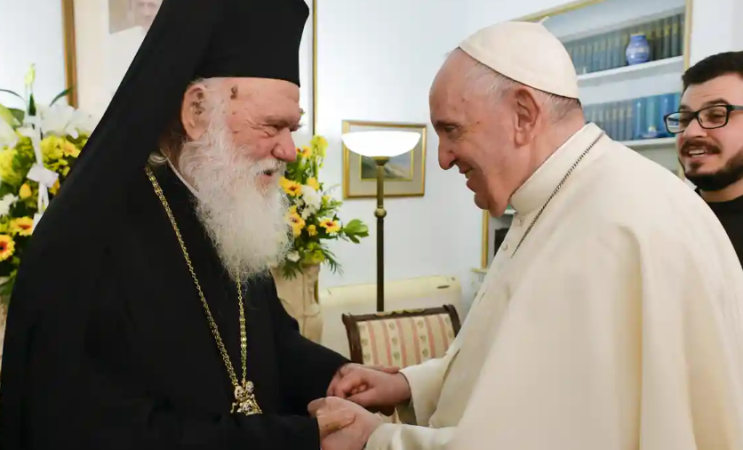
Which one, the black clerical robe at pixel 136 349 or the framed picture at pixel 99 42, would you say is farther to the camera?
the framed picture at pixel 99 42

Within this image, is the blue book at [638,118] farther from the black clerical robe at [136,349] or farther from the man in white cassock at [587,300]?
the black clerical robe at [136,349]

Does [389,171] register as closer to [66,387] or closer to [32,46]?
[32,46]

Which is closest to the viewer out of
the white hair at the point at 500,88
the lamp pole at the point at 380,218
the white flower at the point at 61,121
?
the white hair at the point at 500,88

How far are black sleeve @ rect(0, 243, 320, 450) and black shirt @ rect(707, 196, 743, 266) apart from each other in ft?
6.21

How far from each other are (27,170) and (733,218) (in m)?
2.56

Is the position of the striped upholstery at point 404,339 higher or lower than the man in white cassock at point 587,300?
lower

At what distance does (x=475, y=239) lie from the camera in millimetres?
4598

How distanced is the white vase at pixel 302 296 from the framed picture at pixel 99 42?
1279 mm

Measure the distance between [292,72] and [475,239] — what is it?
3.30 metres

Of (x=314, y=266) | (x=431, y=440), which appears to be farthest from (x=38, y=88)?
(x=431, y=440)

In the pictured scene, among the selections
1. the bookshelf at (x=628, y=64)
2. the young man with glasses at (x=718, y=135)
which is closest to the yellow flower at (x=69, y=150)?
the young man with glasses at (x=718, y=135)

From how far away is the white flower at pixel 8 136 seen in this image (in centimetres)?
212

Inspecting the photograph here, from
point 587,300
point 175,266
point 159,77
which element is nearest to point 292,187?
point 175,266

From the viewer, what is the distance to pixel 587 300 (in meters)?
1.14
